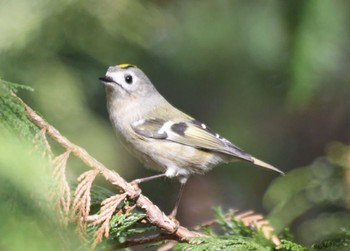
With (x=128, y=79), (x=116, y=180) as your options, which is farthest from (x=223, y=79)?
(x=116, y=180)

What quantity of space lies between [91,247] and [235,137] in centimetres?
222

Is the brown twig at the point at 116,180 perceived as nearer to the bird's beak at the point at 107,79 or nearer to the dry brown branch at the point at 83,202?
the dry brown branch at the point at 83,202

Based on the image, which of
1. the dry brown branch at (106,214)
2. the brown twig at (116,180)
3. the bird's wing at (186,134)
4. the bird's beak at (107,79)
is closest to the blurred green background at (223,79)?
the bird's wing at (186,134)

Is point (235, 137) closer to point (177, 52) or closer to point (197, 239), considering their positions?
point (177, 52)

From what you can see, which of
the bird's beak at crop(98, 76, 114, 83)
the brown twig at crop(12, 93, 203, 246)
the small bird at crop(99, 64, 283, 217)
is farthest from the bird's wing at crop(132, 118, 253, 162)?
the brown twig at crop(12, 93, 203, 246)

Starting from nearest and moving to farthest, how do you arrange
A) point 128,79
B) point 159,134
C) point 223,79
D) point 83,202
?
point 83,202 → point 159,134 → point 128,79 → point 223,79

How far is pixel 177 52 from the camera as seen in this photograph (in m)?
3.56

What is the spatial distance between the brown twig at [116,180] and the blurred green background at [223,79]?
0.65m

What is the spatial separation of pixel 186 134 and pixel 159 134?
103 mm

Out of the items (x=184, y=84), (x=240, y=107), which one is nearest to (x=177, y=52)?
(x=184, y=84)

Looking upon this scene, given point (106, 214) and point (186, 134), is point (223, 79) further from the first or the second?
point (106, 214)

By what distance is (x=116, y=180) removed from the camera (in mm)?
1337

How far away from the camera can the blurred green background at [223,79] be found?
2.26 m

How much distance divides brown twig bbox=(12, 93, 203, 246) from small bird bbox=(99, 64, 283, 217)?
71cm
